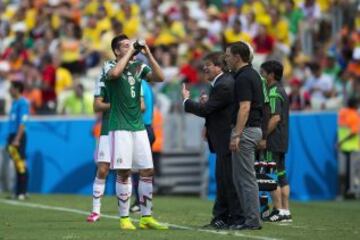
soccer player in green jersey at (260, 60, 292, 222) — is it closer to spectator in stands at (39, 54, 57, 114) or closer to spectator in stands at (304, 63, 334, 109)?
spectator in stands at (304, 63, 334, 109)

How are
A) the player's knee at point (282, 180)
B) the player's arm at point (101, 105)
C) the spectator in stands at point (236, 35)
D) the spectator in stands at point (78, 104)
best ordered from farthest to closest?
the spectator in stands at point (236, 35)
the spectator in stands at point (78, 104)
the player's knee at point (282, 180)
the player's arm at point (101, 105)

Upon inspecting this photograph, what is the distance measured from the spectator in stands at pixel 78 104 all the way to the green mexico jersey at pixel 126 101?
11.1 metres

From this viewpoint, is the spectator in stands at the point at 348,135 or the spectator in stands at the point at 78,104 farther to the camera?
the spectator in stands at the point at 78,104

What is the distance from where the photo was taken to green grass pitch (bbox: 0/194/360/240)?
12711 mm

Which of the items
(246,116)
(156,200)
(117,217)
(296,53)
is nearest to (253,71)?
(246,116)

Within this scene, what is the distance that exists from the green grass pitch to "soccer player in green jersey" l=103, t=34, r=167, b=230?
0.46 metres

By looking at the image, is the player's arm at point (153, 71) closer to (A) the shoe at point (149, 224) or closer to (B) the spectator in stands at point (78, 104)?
(A) the shoe at point (149, 224)

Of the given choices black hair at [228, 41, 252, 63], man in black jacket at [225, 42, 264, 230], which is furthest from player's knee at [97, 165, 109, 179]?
black hair at [228, 41, 252, 63]

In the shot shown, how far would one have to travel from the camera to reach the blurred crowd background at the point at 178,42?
24.5 meters

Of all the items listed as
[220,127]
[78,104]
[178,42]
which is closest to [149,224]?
[220,127]

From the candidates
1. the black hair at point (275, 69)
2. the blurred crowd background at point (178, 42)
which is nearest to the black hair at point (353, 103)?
the blurred crowd background at point (178, 42)

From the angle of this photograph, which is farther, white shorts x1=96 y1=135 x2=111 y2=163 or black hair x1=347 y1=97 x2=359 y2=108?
black hair x1=347 y1=97 x2=359 y2=108

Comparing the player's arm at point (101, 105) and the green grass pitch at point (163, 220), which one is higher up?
the player's arm at point (101, 105)

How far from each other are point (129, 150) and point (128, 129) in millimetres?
245
